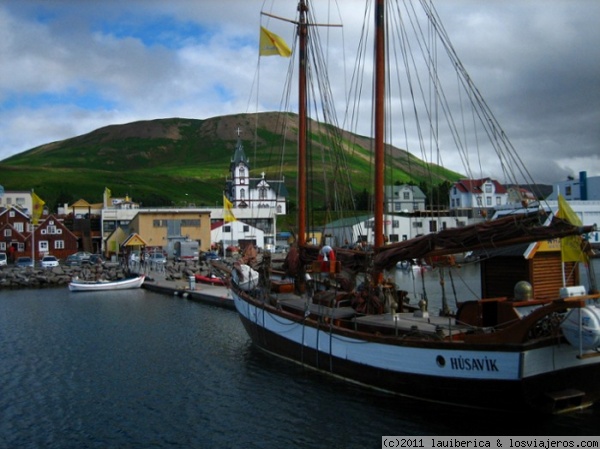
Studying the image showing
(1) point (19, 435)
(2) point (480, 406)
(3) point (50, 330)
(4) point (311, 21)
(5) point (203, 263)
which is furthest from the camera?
(5) point (203, 263)

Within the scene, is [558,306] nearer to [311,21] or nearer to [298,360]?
[298,360]

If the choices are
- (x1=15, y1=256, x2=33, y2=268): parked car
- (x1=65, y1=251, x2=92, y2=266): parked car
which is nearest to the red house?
(x1=15, y1=256, x2=33, y2=268): parked car

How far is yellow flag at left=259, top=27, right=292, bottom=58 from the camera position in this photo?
115 ft

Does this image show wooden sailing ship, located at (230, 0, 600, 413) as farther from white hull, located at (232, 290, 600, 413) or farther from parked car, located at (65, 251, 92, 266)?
parked car, located at (65, 251, 92, 266)

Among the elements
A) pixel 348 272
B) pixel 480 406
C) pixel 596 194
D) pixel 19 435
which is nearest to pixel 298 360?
pixel 348 272

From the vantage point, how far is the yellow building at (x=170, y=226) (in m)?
91.8

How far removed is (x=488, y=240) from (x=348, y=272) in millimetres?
9164

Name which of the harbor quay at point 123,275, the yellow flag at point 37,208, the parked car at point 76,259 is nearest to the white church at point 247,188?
the parked car at point 76,259

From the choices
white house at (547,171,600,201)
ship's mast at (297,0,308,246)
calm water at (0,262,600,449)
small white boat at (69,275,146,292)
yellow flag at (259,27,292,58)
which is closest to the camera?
calm water at (0,262,600,449)

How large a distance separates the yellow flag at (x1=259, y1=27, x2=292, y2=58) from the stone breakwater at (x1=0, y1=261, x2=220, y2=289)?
124 ft

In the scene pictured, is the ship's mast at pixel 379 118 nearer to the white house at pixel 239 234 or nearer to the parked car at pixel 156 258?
the parked car at pixel 156 258

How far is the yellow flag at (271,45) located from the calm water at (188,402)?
1704cm

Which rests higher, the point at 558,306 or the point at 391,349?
the point at 558,306

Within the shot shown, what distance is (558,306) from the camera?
1706cm
